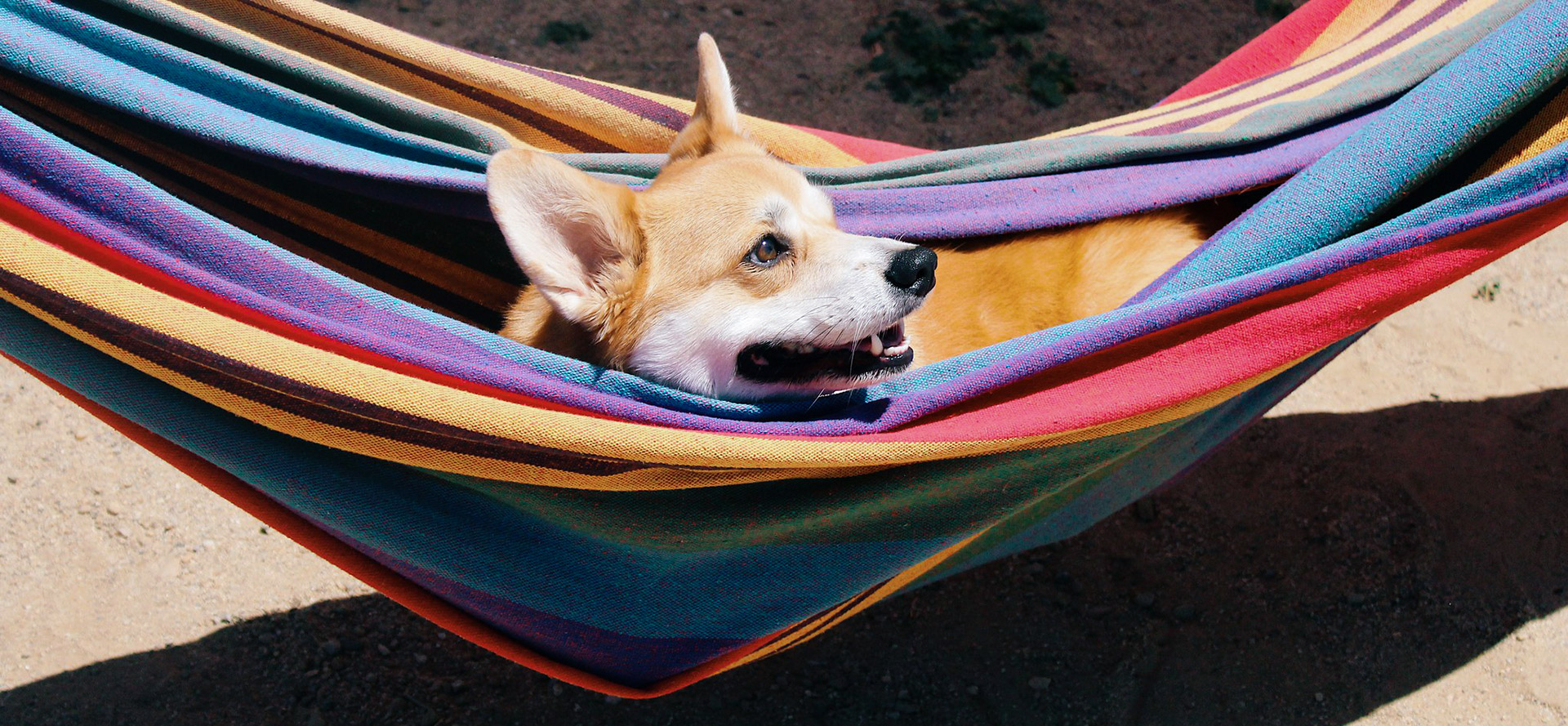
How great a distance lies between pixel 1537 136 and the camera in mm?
2238

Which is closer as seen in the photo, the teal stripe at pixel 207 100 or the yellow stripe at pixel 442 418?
the yellow stripe at pixel 442 418

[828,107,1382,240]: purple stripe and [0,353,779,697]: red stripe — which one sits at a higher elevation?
[828,107,1382,240]: purple stripe

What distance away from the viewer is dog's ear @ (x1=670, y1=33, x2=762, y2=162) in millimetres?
2574

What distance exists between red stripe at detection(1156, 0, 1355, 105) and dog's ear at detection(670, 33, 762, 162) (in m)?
1.54

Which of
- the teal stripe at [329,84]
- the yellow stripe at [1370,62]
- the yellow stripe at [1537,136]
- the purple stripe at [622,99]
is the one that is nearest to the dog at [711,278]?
the purple stripe at [622,99]

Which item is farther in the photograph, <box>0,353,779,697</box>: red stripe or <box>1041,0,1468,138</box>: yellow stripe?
<box>1041,0,1468,138</box>: yellow stripe

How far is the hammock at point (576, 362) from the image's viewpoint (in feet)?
6.01

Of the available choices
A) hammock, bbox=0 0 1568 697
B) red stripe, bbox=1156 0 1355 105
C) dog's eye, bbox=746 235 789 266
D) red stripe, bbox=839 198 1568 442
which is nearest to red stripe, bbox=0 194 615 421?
hammock, bbox=0 0 1568 697

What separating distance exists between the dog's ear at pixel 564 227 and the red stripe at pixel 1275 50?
2.03 m

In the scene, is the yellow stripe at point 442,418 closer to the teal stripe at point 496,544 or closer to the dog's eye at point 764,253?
Result: the teal stripe at point 496,544

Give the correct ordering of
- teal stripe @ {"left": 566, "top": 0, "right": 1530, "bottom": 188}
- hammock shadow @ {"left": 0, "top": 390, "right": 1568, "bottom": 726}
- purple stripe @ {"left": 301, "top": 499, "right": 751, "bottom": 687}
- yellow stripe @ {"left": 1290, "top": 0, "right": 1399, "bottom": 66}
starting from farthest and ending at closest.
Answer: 1. yellow stripe @ {"left": 1290, "top": 0, "right": 1399, "bottom": 66}
2. hammock shadow @ {"left": 0, "top": 390, "right": 1568, "bottom": 726}
3. teal stripe @ {"left": 566, "top": 0, "right": 1530, "bottom": 188}
4. purple stripe @ {"left": 301, "top": 499, "right": 751, "bottom": 687}

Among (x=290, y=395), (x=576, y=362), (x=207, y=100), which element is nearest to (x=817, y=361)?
(x=576, y=362)

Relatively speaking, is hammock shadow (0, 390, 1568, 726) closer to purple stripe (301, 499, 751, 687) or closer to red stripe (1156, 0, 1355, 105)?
purple stripe (301, 499, 751, 687)

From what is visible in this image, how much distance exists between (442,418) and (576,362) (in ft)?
0.98
